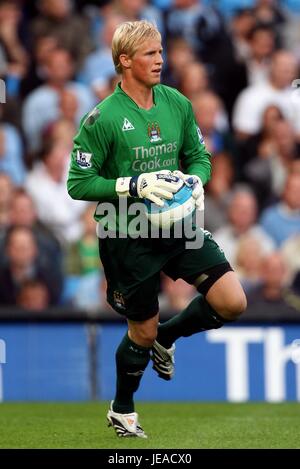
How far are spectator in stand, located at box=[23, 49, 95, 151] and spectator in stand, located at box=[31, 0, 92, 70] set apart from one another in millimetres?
300

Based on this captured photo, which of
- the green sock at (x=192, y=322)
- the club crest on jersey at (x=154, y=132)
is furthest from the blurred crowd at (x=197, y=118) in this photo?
the club crest on jersey at (x=154, y=132)

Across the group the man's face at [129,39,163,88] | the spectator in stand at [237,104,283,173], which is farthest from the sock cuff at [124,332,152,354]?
the spectator in stand at [237,104,283,173]

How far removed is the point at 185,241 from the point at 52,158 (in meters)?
5.46

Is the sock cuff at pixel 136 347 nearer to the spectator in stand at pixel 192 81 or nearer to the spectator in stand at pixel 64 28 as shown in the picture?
the spectator in stand at pixel 192 81

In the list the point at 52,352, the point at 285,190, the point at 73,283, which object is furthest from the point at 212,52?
the point at 52,352

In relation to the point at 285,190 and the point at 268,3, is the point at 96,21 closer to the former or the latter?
the point at 268,3

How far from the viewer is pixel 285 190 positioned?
11.7 m

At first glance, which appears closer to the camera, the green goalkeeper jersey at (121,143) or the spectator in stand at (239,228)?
the green goalkeeper jersey at (121,143)

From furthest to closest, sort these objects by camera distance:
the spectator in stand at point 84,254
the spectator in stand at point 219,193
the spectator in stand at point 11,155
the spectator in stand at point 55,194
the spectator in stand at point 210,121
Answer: the spectator in stand at point 210,121 < the spectator in stand at point 11,155 < the spectator in stand at point 219,193 < the spectator in stand at point 55,194 < the spectator in stand at point 84,254

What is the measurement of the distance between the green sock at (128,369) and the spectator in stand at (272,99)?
602 centimetres

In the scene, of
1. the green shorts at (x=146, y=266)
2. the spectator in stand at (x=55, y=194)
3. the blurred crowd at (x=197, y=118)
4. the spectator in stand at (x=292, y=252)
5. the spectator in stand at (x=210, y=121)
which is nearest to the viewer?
the green shorts at (x=146, y=266)

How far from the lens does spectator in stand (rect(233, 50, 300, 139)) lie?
12.4m

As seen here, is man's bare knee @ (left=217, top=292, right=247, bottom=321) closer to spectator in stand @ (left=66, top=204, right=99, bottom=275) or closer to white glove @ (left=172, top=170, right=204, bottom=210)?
white glove @ (left=172, top=170, right=204, bottom=210)

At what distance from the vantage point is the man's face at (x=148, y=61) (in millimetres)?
6312
